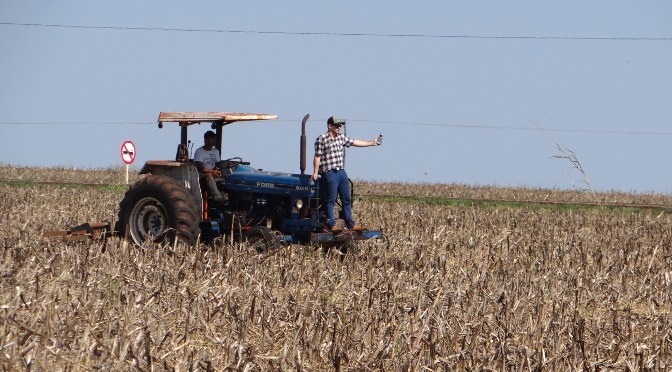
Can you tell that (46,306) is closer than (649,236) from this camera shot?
Yes

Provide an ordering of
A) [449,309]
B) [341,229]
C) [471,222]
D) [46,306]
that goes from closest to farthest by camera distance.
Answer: [46,306]
[449,309]
[341,229]
[471,222]

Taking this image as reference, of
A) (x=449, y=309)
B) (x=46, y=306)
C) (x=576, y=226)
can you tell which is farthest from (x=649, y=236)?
(x=46, y=306)

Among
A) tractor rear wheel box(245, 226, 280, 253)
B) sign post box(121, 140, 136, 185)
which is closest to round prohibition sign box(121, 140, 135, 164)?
sign post box(121, 140, 136, 185)

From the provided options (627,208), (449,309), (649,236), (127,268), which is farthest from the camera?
(627,208)

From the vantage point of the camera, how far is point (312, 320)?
23.7ft

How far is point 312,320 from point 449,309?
118 centimetres

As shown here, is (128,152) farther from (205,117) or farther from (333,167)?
(333,167)

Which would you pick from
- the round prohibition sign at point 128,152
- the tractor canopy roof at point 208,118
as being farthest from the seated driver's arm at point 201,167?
the round prohibition sign at point 128,152

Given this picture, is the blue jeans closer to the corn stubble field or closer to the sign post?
the corn stubble field

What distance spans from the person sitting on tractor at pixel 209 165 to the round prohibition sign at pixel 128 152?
64.3ft

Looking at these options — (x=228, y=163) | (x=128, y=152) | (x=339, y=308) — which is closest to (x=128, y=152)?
(x=128, y=152)

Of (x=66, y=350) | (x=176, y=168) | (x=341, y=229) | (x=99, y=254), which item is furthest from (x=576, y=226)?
(x=66, y=350)

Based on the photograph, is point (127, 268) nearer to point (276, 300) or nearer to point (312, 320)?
point (276, 300)

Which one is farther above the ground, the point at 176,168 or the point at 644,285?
the point at 176,168
